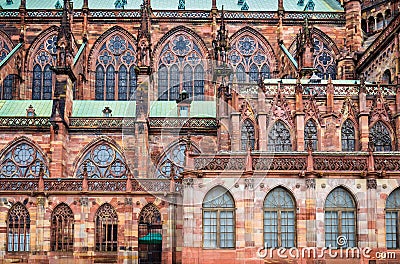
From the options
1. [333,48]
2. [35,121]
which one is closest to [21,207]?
[35,121]

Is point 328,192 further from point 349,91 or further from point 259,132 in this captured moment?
point 349,91

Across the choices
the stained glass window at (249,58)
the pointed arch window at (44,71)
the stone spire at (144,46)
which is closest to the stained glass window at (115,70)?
the pointed arch window at (44,71)

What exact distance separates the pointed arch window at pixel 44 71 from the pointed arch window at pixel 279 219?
2534 centimetres

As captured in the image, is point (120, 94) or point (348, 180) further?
point (120, 94)

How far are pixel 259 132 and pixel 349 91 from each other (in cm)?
633

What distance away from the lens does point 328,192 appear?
28.0m

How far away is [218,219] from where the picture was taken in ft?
90.9

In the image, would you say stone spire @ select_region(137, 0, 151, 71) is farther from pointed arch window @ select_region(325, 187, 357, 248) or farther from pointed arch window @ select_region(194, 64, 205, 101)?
pointed arch window @ select_region(325, 187, 357, 248)

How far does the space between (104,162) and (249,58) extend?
14899 mm

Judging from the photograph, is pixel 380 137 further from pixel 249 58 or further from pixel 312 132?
pixel 249 58

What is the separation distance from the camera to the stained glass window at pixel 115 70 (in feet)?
159

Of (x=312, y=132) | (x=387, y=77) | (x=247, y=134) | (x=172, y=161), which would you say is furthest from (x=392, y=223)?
(x=387, y=77)

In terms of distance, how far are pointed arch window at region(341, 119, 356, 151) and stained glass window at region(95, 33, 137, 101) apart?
55.0 ft

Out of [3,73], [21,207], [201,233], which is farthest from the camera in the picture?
[3,73]
